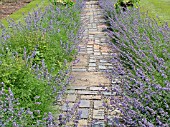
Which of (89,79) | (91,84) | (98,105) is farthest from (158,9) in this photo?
(98,105)

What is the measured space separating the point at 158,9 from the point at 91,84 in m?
6.34

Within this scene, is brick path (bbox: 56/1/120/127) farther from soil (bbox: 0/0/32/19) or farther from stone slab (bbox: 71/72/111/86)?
soil (bbox: 0/0/32/19)

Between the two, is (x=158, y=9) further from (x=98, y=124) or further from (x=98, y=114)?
(x=98, y=124)

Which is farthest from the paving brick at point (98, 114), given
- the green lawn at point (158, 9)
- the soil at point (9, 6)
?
the soil at point (9, 6)

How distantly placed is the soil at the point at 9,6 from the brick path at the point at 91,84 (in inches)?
134

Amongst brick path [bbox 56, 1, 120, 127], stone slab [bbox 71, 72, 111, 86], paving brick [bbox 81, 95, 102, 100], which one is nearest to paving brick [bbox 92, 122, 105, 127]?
brick path [bbox 56, 1, 120, 127]

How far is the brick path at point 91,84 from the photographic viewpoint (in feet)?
10.1

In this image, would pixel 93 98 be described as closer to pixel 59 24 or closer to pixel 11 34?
pixel 11 34

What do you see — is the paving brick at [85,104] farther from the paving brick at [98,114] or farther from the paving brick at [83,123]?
the paving brick at [83,123]

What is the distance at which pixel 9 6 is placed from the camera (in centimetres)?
1041

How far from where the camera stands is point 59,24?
212 inches

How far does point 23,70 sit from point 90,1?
10020 mm

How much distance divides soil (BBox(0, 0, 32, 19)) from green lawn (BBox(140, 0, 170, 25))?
4302 millimetres

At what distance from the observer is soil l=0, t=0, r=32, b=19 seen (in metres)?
9.11
